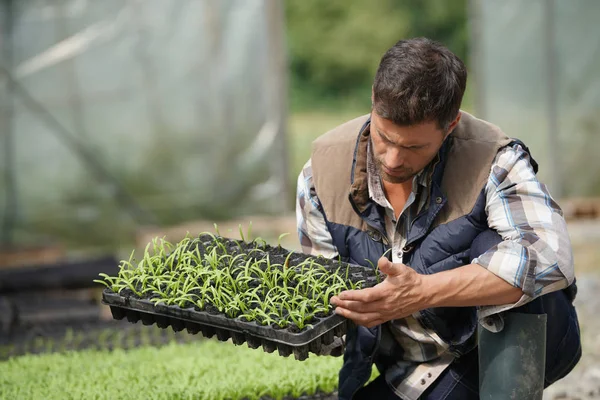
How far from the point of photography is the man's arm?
2330mm

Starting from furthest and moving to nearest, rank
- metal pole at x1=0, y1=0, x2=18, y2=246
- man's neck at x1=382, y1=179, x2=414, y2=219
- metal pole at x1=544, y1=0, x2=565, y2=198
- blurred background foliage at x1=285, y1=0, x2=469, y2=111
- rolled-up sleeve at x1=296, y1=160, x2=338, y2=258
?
1. blurred background foliage at x1=285, y1=0, x2=469, y2=111
2. metal pole at x1=544, y1=0, x2=565, y2=198
3. metal pole at x1=0, y1=0, x2=18, y2=246
4. rolled-up sleeve at x1=296, y1=160, x2=338, y2=258
5. man's neck at x1=382, y1=179, x2=414, y2=219

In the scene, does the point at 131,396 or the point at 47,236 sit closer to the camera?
the point at 131,396

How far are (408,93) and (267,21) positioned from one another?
480 cm

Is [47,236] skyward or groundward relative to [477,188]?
groundward

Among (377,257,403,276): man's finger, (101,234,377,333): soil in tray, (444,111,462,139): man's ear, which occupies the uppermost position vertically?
(444,111,462,139): man's ear

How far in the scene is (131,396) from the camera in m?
2.75

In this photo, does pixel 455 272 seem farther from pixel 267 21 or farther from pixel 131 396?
pixel 267 21

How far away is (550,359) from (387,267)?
2.04ft

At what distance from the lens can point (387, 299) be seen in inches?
92.5

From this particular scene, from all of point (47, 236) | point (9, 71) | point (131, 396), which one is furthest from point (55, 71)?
point (131, 396)

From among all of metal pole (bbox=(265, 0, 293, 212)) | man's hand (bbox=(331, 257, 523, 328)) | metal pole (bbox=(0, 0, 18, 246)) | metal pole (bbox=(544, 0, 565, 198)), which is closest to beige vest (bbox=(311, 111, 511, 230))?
man's hand (bbox=(331, 257, 523, 328))

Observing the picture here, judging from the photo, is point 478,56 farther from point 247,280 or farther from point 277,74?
point 247,280

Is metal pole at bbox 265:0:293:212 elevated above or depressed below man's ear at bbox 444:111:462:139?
below

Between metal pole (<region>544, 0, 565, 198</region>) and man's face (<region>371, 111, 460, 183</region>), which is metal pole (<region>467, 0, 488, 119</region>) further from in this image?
man's face (<region>371, 111, 460, 183</region>)
